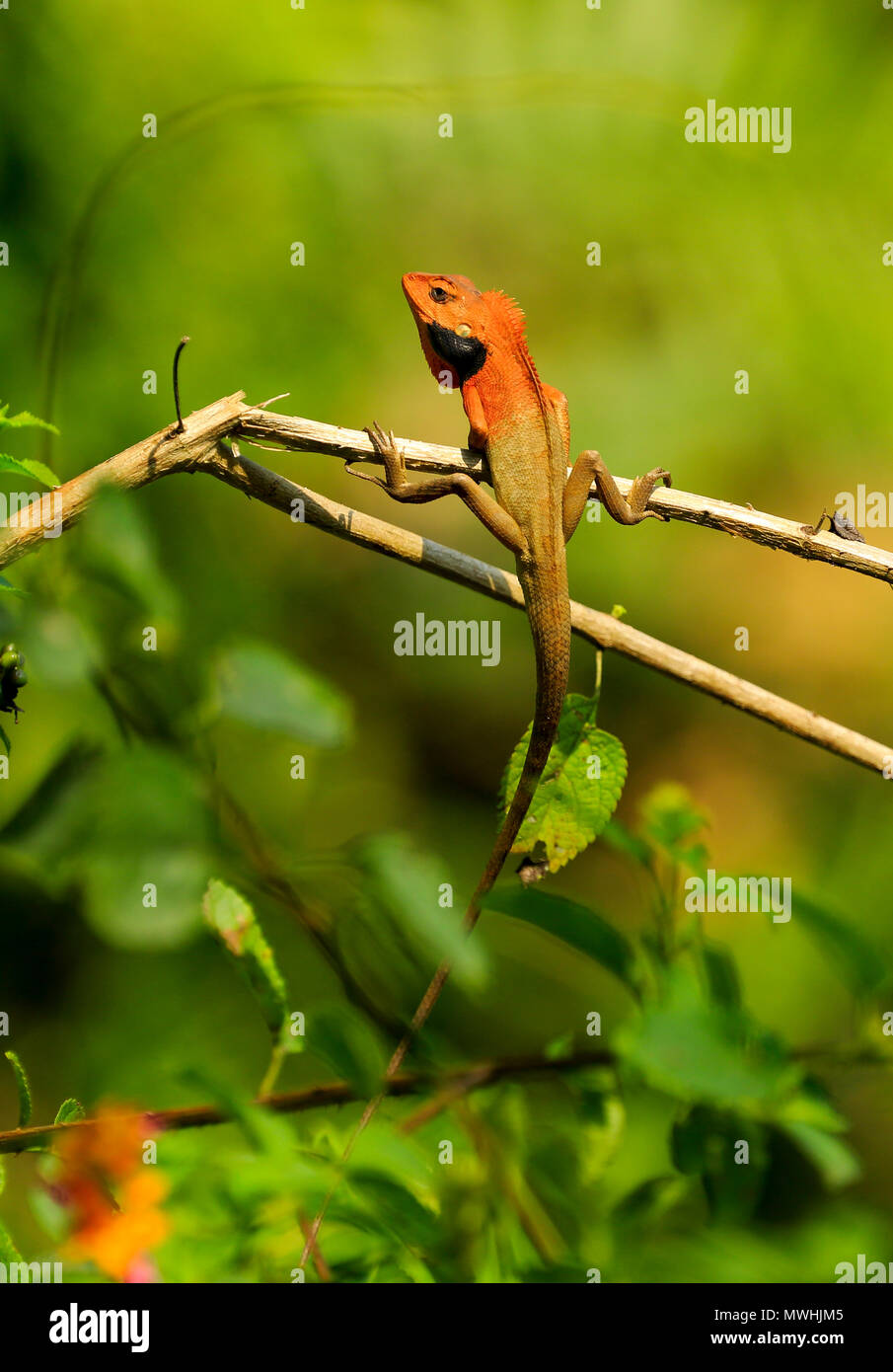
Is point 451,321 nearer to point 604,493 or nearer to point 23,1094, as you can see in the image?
point 604,493

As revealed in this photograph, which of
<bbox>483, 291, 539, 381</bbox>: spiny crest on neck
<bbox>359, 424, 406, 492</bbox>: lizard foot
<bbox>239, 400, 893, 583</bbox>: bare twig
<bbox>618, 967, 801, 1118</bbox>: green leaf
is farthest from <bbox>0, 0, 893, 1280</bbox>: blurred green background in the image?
<bbox>618, 967, 801, 1118</bbox>: green leaf

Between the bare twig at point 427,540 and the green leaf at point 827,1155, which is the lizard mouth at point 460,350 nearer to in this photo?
the bare twig at point 427,540

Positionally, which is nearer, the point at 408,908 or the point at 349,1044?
the point at 408,908

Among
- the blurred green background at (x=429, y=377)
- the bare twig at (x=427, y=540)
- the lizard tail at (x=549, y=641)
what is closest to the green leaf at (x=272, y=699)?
the bare twig at (x=427, y=540)

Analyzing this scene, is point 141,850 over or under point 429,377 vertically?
under

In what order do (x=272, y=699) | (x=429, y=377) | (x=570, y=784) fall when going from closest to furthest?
(x=272, y=699), (x=570, y=784), (x=429, y=377)

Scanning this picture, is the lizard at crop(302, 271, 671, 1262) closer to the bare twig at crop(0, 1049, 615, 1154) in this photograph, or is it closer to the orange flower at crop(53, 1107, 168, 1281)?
the bare twig at crop(0, 1049, 615, 1154)

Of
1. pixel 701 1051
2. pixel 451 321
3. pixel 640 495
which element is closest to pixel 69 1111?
pixel 701 1051

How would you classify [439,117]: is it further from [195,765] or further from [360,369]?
[195,765]
